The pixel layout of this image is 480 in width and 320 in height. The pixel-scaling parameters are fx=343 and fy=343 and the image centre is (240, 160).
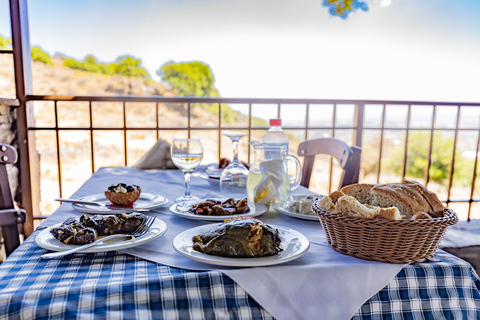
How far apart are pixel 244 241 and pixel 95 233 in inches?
11.1

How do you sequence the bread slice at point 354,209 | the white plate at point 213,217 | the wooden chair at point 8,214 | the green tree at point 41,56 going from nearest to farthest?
the bread slice at point 354,209 < the white plate at point 213,217 < the wooden chair at point 8,214 < the green tree at point 41,56

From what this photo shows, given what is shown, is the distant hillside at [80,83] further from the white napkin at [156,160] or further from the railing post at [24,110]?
the white napkin at [156,160]

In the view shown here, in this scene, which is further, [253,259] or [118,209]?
[118,209]

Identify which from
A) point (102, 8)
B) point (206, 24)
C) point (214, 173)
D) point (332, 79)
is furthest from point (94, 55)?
point (214, 173)

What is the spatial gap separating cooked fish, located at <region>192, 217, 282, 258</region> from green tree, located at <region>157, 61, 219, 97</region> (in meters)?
17.0

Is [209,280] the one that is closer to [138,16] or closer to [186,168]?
[186,168]

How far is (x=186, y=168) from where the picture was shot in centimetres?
103

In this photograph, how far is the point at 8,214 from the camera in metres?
1.24

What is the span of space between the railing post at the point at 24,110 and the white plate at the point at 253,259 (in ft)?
6.98

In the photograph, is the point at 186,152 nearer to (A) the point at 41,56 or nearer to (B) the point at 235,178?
(B) the point at 235,178

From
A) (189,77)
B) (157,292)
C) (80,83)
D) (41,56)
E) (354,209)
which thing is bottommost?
(157,292)

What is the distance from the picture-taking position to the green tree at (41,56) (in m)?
15.2

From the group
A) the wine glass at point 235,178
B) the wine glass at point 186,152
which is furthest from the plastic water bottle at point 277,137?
the wine glass at point 186,152

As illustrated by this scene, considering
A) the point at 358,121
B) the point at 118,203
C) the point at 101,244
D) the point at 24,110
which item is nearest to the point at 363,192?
the point at 101,244
